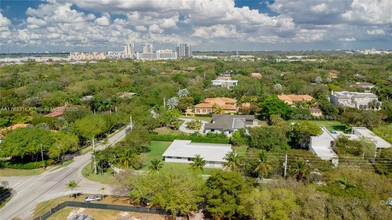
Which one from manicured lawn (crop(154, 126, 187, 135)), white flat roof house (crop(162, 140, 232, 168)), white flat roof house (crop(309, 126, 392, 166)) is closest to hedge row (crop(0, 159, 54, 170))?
white flat roof house (crop(162, 140, 232, 168))

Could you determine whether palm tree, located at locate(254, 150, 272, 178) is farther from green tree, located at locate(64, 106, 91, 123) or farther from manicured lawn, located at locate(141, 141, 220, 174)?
green tree, located at locate(64, 106, 91, 123)

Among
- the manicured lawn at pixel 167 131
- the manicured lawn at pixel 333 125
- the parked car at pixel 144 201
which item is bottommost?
the parked car at pixel 144 201

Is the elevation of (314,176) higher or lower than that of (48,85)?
lower

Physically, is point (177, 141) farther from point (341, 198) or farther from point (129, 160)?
point (341, 198)

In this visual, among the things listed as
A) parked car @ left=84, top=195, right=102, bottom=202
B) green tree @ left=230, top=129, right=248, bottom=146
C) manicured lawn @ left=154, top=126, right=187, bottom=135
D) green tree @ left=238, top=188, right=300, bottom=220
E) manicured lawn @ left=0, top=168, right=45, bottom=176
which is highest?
green tree @ left=238, top=188, right=300, bottom=220

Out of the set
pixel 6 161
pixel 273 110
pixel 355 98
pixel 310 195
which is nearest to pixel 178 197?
pixel 310 195

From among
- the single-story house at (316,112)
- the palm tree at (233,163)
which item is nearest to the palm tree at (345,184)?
the palm tree at (233,163)

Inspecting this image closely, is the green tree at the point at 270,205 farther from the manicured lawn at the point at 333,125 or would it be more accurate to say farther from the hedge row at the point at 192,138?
the manicured lawn at the point at 333,125
